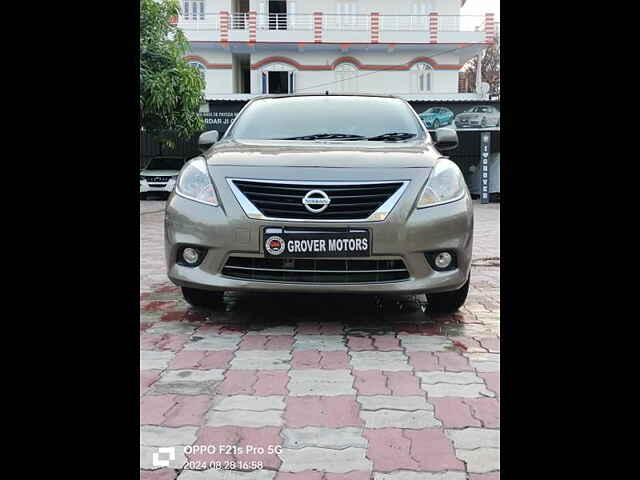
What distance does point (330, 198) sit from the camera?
3.33 m

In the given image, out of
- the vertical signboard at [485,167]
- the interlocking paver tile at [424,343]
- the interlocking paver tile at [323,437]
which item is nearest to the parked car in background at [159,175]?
the vertical signboard at [485,167]

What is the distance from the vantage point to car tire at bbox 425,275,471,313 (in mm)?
3822

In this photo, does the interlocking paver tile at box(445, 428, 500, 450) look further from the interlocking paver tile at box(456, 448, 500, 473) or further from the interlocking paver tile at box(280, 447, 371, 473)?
the interlocking paver tile at box(280, 447, 371, 473)

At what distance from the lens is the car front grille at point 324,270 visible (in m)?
3.35

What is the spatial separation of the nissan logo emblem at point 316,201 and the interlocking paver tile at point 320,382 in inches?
36.3

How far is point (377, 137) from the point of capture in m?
4.26

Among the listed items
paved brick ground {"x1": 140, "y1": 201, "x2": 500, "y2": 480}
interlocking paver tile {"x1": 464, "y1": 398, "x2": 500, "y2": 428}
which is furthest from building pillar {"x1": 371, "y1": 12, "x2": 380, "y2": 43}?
interlocking paver tile {"x1": 464, "y1": 398, "x2": 500, "y2": 428}

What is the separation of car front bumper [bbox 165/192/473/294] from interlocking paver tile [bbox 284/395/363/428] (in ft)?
3.18

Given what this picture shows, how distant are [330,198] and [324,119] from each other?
1.28 meters
